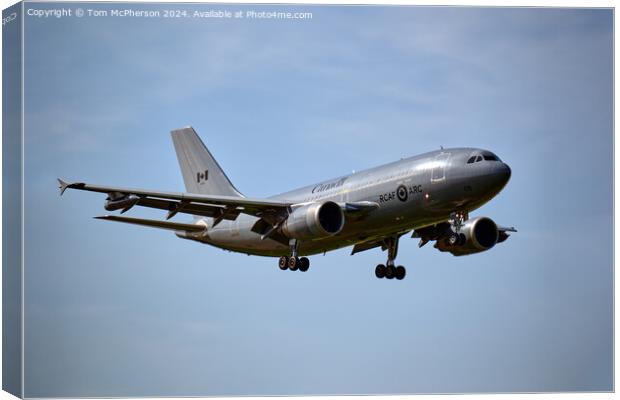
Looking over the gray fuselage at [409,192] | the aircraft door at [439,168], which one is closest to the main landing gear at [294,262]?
the gray fuselage at [409,192]

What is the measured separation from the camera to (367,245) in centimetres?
4619

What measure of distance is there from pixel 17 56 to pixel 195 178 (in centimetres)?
1711

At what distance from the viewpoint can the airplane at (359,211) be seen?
128 feet

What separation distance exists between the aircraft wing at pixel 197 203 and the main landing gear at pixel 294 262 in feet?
4.28

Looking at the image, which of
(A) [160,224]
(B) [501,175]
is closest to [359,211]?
(B) [501,175]

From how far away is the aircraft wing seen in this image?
39.4 meters

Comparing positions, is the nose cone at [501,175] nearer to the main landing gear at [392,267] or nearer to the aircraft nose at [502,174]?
the aircraft nose at [502,174]

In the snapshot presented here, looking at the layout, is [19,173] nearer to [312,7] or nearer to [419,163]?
[312,7]

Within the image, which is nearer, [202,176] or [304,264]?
[304,264]

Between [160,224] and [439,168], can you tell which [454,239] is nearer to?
[439,168]

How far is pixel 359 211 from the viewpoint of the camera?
41.1 metres

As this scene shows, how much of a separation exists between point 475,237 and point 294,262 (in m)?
6.83

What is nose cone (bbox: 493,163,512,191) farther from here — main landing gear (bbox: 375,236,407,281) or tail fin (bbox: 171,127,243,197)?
tail fin (bbox: 171,127,243,197)

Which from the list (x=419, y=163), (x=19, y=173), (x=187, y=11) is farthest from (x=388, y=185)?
(x=19, y=173)
